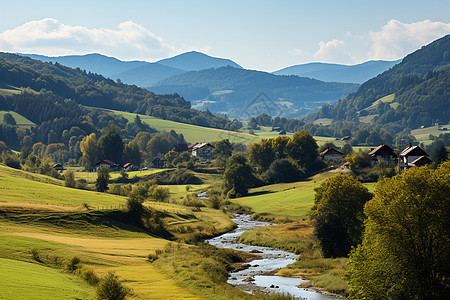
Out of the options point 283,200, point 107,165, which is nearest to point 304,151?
point 283,200

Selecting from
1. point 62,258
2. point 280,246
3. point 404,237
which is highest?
point 404,237

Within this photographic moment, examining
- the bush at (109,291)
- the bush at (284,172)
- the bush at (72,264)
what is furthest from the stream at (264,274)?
the bush at (284,172)

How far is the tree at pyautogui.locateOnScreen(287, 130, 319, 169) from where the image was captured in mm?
158250

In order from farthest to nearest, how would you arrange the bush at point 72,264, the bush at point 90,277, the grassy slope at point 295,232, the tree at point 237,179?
the tree at point 237,179 < the grassy slope at point 295,232 < the bush at point 72,264 < the bush at point 90,277

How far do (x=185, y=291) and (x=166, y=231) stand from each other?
39.7 meters

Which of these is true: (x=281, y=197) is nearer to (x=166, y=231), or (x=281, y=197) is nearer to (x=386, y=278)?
(x=166, y=231)

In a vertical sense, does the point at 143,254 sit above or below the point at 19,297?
below

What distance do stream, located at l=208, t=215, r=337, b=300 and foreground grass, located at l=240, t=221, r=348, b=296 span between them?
1.47 meters

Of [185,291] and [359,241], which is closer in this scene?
[185,291]

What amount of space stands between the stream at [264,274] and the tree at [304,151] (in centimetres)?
7462

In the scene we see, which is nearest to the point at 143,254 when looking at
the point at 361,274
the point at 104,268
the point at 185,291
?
the point at 104,268

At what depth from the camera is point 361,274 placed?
39.5 m

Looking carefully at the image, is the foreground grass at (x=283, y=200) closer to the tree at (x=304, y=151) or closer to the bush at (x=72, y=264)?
the tree at (x=304, y=151)

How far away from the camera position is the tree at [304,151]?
519ft
